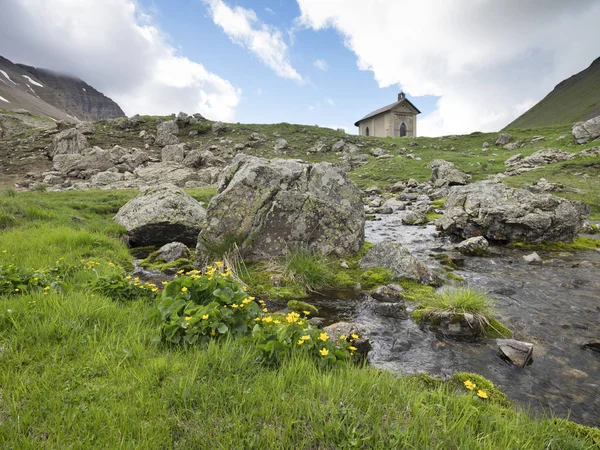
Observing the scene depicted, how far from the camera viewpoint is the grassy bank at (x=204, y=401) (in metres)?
2.69

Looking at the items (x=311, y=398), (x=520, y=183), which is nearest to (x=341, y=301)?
(x=311, y=398)

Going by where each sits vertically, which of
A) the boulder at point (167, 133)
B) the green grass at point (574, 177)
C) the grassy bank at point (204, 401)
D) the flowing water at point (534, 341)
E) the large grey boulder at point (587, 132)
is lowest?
the flowing water at point (534, 341)

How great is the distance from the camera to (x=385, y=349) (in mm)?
5691

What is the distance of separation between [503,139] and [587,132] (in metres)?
16.0

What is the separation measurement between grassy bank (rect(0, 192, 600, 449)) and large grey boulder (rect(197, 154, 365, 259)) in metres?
5.52

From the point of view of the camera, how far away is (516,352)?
5309mm

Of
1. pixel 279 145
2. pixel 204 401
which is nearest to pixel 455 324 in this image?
pixel 204 401

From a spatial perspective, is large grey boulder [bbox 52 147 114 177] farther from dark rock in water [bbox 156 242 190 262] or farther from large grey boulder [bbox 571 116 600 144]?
large grey boulder [bbox 571 116 600 144]

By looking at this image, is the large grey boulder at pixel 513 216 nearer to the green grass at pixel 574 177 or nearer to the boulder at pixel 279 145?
the green grass at pixel 574 177

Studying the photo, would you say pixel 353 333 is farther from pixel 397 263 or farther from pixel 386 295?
pixel 397 263

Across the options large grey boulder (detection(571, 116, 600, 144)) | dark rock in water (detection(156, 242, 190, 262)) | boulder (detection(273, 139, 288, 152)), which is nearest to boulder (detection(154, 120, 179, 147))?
boulder (detection(273, 139, 288, 152))

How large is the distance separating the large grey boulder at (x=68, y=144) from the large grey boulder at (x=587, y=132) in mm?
70193

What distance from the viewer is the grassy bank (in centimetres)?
269

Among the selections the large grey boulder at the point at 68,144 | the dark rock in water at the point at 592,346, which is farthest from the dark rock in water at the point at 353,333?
the large grey boulder at the point at 68,144
